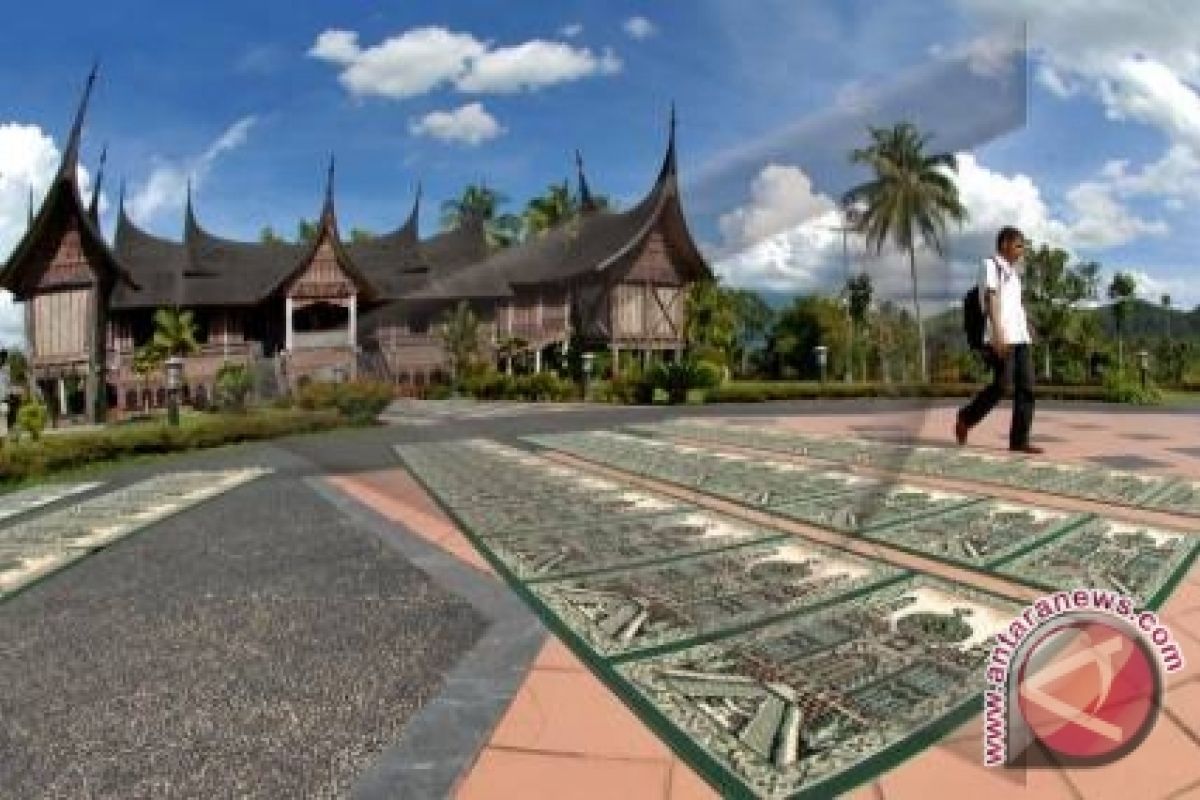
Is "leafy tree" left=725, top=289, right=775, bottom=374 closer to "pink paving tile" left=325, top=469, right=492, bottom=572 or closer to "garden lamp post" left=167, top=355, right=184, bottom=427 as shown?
"garden lamp post" left=167, top=355, right=184, bottom=427

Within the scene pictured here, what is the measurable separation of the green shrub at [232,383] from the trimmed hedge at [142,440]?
39.0 feet

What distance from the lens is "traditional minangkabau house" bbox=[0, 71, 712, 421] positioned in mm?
31391

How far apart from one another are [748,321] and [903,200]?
42.0 meters

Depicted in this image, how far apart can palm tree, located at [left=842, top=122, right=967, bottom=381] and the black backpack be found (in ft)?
9.83

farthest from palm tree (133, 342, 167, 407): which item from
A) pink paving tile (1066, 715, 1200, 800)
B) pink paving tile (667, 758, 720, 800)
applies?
pink paving tile (1066, 715, 1200, 800)

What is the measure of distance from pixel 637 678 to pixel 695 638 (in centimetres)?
38

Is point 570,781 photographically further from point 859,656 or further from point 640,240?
point 640,240

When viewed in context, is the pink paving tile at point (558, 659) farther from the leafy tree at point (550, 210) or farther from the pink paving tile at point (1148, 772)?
the leafy tree at point (550, 210)

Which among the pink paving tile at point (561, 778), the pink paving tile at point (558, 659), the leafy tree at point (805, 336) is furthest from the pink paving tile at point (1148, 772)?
the leafy tree at point (805, 336)

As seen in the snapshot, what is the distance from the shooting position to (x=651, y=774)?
205cm

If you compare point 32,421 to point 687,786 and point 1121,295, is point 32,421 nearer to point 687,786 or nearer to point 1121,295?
point 687,786

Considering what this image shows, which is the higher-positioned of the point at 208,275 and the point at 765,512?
the point at 208,275

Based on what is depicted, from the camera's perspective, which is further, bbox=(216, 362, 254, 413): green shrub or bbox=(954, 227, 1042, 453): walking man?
bbox=(216, 362, 254, 413): green shrub

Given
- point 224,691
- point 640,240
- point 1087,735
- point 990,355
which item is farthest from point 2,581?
point 640,240
